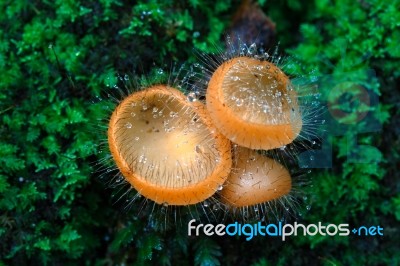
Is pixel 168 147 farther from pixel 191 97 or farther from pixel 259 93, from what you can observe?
pixel 259 93

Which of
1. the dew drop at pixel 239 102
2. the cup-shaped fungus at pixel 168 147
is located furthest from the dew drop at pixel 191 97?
the dew drop at pixel 239 102

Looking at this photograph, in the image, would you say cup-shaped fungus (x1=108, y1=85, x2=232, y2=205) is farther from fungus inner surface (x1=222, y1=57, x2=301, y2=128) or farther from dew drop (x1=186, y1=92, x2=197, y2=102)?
fungus inner surface (x1=222, y1=57, x2=301, y2=128)

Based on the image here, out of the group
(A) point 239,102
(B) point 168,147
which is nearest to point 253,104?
(A) point 239,102

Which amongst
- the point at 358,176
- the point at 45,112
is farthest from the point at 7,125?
the point at 358,176

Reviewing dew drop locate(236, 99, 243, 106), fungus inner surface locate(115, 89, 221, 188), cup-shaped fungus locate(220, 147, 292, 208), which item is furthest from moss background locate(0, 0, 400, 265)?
dew drop locate(236, 99, 243, 106)

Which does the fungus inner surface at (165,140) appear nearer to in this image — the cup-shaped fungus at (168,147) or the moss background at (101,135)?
the cup-shaped fungus at (168,147)

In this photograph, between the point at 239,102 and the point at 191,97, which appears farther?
the point at 191,97
